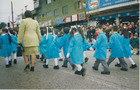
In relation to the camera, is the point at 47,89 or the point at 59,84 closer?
the point at 47,89

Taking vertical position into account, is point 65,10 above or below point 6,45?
above

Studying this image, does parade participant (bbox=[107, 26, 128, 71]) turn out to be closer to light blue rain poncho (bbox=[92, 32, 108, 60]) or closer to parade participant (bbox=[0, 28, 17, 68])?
light blue rain poncho (bbox=[92, 32, 108, 60])

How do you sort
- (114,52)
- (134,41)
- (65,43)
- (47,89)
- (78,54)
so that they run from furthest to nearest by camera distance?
(134,41)
(65,43)
(114,52)
(78,54)
(47,89)

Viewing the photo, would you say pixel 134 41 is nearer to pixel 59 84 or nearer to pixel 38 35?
pixel 38 35

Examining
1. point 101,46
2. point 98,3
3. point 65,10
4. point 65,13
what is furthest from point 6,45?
point 65,13

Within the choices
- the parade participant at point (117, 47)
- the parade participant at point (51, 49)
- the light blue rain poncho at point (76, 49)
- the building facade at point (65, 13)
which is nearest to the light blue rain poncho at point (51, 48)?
the parade participant at point (51, 49)

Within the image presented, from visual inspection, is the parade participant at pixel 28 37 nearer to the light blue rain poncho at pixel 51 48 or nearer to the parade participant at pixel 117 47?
the light blue rain poncho at pixel 51 48

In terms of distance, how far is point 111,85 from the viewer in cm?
379

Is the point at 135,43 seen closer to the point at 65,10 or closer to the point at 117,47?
the point at 117,47

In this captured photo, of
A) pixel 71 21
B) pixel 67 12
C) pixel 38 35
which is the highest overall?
pixel 67 12

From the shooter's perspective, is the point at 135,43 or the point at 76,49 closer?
the point at 76,49

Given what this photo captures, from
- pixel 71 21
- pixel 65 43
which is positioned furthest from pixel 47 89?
pixel 71 21

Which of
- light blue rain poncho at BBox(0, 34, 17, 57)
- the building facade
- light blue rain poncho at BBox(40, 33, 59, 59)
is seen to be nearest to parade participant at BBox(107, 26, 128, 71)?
light blue rain poncho at BBox(40, 33, 59, 59)

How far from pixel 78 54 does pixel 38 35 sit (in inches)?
65.6
